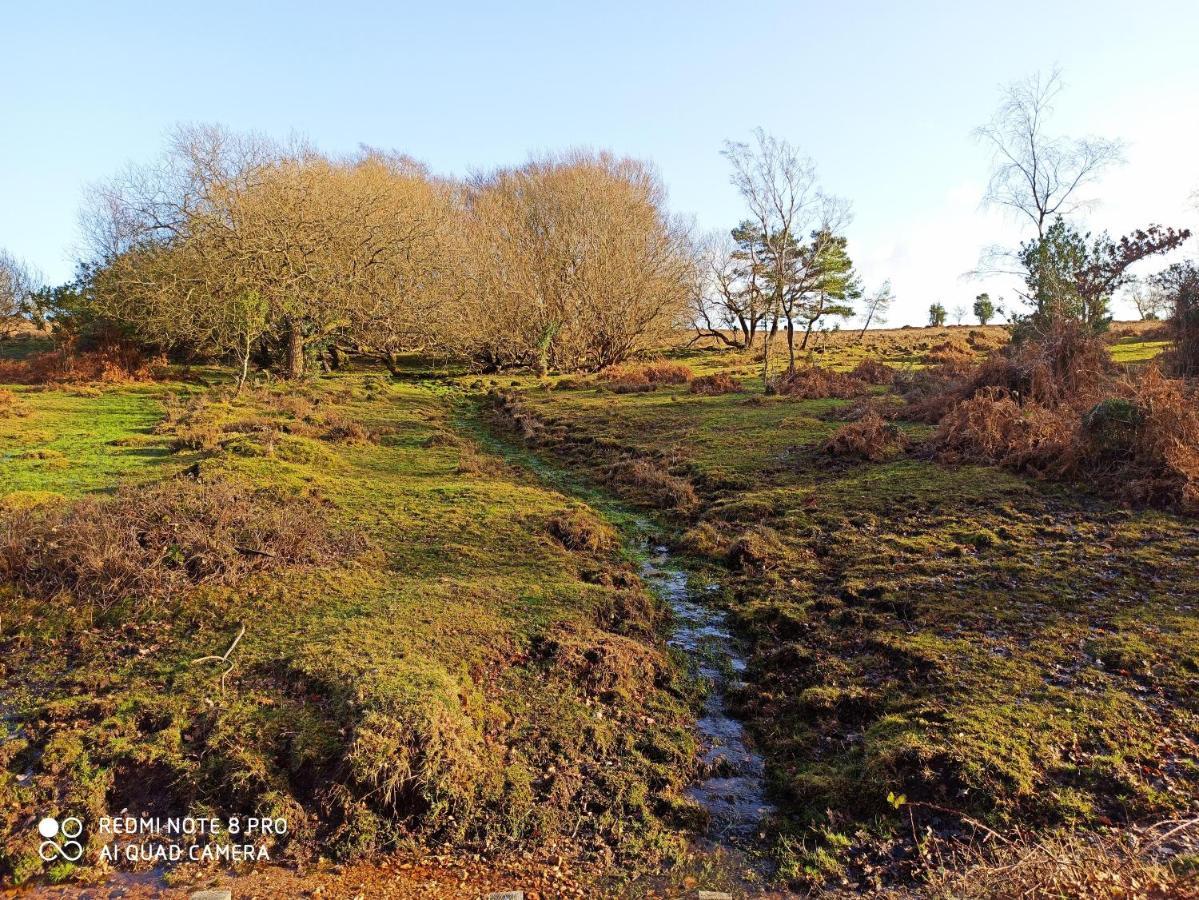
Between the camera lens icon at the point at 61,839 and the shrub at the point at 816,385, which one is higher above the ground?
the shrub at the point at 816,385

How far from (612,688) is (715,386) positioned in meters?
20.2

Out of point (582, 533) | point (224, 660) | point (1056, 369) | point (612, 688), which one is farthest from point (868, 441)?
point (224, 660)

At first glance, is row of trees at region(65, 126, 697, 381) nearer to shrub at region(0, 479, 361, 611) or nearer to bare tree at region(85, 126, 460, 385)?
bare tree at region(85, 126, 460, 385)

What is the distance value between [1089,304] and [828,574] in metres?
21.1

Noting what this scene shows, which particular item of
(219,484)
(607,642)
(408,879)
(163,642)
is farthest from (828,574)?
(219,484)

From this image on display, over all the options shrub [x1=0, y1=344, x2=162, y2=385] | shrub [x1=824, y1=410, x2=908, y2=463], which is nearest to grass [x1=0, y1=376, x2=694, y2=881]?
shrub [x1=824, y1=410, x2=908, y2=463]

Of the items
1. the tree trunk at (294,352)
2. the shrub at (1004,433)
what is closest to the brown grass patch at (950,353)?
the shrub at (1004,433)

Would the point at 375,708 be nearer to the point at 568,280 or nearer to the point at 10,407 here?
the point at 10,407

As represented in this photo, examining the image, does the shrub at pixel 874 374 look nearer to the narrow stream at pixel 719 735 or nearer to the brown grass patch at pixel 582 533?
the brown grass patch at pixel 582 533

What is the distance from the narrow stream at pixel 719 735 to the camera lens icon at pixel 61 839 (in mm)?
3911

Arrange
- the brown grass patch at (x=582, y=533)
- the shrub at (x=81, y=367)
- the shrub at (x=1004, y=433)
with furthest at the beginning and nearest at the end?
the shrub at (x=81, y=367)
the shrub at (x=1004, y=433)
the brown grass patch at (x=582, y=533)

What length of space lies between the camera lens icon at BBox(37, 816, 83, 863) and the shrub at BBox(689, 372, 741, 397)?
2179cm

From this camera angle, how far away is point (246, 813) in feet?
15.3

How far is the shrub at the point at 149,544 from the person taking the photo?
23.0 feet
